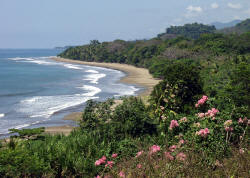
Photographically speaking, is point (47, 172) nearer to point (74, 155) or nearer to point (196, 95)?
point (74, 155)

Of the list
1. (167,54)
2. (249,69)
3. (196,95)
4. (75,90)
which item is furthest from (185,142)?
(167,54)

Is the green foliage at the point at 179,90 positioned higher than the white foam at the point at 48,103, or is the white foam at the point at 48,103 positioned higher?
the green foliage at the point at 179,90

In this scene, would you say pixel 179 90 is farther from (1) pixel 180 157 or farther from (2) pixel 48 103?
(2) pixel 48 103

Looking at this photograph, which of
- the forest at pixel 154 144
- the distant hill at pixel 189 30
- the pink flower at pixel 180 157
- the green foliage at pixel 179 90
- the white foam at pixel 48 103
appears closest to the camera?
the forest at pixel 154 144

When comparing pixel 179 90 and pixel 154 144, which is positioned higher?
pixel 179 90

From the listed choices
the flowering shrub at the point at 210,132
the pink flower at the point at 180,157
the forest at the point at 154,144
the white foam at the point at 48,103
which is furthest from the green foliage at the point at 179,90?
the white foam at the point at 48,103

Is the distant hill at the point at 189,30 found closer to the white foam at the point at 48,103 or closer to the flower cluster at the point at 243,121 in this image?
the white foam at the point at 48,103

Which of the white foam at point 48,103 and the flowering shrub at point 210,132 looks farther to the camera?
the white foam at point 48,103

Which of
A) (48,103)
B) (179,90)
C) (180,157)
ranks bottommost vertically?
(48,103)

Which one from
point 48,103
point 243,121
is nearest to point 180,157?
point 243,121

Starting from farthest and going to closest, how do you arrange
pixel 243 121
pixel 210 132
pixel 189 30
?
pixel 189 30
pixel 243 121
pixel 210 132

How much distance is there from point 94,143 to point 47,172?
2719 mm

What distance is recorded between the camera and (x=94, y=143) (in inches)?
372

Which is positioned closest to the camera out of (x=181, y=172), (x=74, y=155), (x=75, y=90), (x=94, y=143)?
(x=181, y=172)
